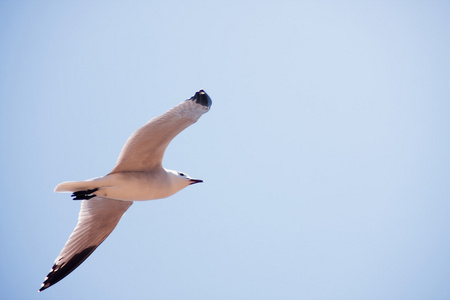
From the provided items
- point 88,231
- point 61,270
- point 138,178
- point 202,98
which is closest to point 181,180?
point 138,178

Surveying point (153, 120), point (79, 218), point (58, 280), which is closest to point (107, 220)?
point (79, 218)

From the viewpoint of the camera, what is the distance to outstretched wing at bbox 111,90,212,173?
4062 millimetres

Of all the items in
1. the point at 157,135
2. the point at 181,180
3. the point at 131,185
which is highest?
the point at 157,135

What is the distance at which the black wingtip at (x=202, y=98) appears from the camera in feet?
14.2

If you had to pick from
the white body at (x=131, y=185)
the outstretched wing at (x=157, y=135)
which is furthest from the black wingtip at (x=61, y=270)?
the outstretched wing at (x=157, y=135)

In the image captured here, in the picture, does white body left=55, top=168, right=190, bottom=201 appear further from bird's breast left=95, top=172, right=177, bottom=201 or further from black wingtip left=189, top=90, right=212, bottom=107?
black wingtip left=189, top=90, right=212, bottom=107

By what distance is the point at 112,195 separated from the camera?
4.30m

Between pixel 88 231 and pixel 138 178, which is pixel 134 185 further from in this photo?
pixel 88 231

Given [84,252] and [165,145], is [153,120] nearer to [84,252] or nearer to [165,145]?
[165,145]

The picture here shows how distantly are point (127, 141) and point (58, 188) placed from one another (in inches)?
27.8

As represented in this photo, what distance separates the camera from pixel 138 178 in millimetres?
4262

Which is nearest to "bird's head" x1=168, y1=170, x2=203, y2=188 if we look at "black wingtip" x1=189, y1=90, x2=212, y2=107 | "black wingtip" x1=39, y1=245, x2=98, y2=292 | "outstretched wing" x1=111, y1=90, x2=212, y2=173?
"outstretched wing" x1=111, y1=90, x2=212, y2=173

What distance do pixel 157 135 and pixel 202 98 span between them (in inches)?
22.6

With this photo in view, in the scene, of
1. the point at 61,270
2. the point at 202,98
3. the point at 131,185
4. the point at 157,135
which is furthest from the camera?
the point at 61,270
